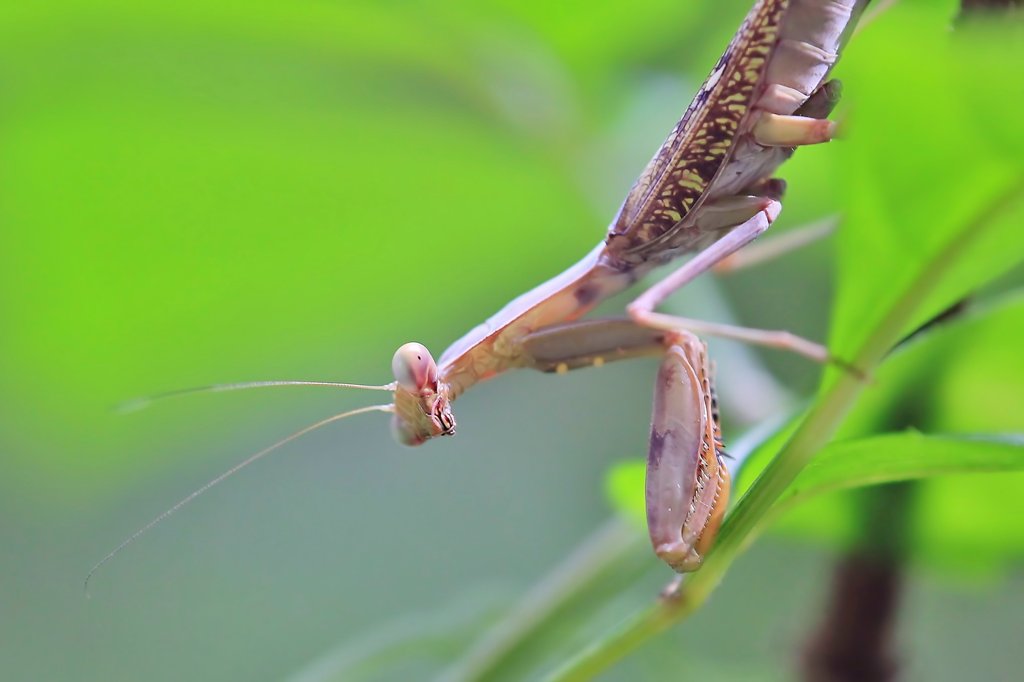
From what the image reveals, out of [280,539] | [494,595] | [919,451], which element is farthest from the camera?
[280,539]

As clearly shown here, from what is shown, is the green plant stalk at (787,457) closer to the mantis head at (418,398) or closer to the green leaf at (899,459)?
the green leaf at (899,459)

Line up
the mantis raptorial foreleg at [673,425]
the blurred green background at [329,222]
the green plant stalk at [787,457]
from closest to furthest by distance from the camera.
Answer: the green plant stalk at [787,457]
the mantis raptorial foreleg at [673,425]
the blurred green background at [329,222]

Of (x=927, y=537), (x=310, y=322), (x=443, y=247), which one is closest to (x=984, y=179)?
(x=927, y=537)

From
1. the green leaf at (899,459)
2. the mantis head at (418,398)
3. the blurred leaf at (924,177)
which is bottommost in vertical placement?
the mantis head at (418,398)

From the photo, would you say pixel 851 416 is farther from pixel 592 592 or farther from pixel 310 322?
pixel 310 322

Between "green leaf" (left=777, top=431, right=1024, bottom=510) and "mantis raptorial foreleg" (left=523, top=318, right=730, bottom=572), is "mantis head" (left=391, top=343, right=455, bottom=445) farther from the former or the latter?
"green leaf" (left=777, top=431, right=1024, bottom=510)

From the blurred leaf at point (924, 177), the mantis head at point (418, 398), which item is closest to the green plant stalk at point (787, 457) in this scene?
the blurred leaf at point (924, 177)
